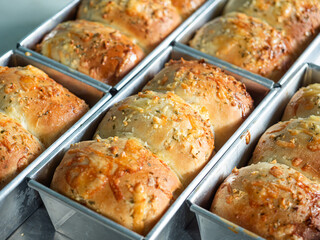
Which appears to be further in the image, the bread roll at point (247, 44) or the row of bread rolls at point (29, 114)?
the bread roll at point (247, 44)

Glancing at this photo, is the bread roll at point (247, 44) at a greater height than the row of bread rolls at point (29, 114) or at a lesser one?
greater

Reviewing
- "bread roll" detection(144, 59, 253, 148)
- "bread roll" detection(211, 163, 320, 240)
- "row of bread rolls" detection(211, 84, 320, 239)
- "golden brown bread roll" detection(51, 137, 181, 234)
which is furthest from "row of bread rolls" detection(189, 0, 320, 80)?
"golden brown bread roll" detection(51, 137, 181, 234)

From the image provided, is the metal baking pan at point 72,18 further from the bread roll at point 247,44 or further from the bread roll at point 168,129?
the bread roll at point 168,129

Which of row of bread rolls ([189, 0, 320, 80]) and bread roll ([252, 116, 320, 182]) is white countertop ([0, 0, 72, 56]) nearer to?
row of bread rolls ([189, 0, 320, 80])

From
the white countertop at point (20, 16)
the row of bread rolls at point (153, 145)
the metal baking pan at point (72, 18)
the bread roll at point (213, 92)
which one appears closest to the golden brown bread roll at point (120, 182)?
the row of bread rolls at point (153, 145)

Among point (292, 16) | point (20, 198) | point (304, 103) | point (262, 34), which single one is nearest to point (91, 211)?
point (20, 198)

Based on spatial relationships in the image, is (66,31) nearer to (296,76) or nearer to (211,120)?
(211,120)

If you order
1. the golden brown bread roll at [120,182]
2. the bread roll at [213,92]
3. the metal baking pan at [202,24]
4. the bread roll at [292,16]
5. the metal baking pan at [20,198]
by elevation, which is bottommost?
the metal baking pan at [20,198]
